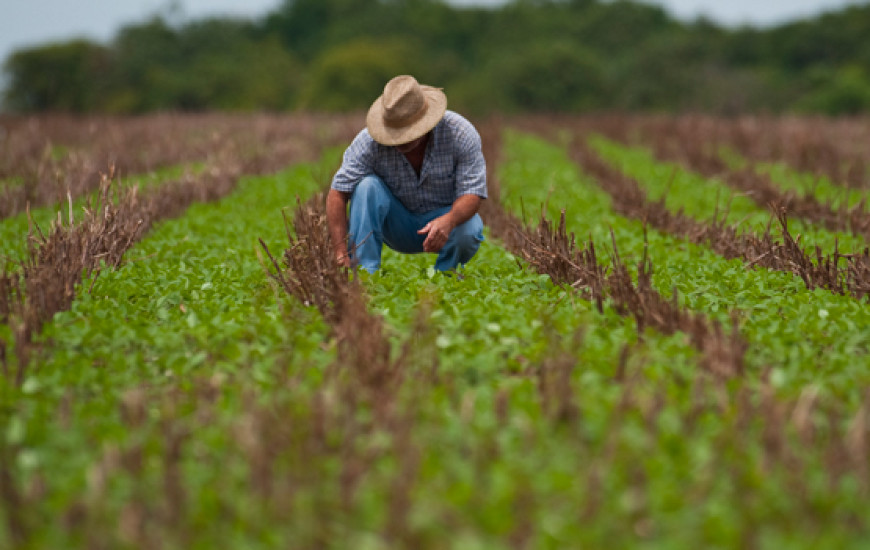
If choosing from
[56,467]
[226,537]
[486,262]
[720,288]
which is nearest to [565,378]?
[226,537]

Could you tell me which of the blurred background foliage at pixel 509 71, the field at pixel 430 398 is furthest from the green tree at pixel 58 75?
the field at pixel 430 398

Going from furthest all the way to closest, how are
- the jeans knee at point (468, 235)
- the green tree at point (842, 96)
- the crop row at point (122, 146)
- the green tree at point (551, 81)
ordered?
the green tree at point (551, 81) → the green tree at point (842, 96) → the crop row at point (122, 146) → the jeans knee at point (468, 235)

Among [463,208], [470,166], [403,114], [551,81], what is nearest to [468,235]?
[463,208]

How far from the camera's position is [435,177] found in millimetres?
5125

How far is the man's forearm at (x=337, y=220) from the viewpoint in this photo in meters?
4.86

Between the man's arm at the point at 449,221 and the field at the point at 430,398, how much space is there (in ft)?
0.80

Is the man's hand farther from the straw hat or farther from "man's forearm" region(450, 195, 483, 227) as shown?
the straw hat

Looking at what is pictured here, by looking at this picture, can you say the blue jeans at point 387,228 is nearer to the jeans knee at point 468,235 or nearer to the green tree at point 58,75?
the jeans knee at point 468,235

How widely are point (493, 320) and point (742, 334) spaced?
3.85ft

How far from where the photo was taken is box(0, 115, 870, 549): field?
2.37 meters

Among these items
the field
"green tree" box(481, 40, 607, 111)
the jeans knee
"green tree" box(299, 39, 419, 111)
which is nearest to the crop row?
the field

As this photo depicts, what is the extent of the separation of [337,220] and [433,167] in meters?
0.67

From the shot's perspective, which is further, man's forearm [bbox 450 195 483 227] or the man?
man's forearm [bbox 450 195 483 227]

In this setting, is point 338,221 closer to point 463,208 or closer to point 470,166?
point 463,208
